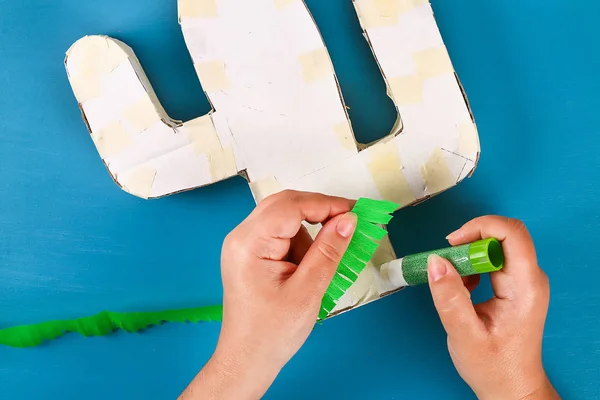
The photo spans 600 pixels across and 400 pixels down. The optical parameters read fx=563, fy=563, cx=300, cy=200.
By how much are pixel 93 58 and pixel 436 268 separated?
55 cm

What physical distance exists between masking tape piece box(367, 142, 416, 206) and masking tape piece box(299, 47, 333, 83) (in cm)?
12

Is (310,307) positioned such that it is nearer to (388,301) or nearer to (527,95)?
(388,301)

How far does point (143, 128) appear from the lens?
30.8 inches

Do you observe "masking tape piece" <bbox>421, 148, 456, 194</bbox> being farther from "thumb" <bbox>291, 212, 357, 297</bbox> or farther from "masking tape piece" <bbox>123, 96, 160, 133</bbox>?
"masking tape piece" <bbox>123, 96, 160, 133</bbox>

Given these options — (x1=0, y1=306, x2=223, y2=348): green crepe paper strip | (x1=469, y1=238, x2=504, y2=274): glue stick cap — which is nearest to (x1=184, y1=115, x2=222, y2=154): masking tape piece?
(x1=0, y1=306, x2=223, y2=348): green crepe paper strip

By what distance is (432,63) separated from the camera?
77cm

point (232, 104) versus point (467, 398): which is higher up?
point (232, 104)

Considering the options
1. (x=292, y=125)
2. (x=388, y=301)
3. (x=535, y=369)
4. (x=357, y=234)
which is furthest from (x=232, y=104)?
(x=535, y=369)

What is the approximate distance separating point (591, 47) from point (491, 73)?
0.16 m

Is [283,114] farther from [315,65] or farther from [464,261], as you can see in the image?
[464,261]

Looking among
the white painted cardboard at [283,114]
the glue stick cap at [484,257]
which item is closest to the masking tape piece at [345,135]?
the white painted cardboard at [283,114]

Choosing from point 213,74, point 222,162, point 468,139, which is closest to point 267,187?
point 222,162

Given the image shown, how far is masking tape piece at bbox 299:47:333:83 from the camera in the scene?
771mm

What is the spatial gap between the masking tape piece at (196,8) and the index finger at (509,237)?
1.45 ft
